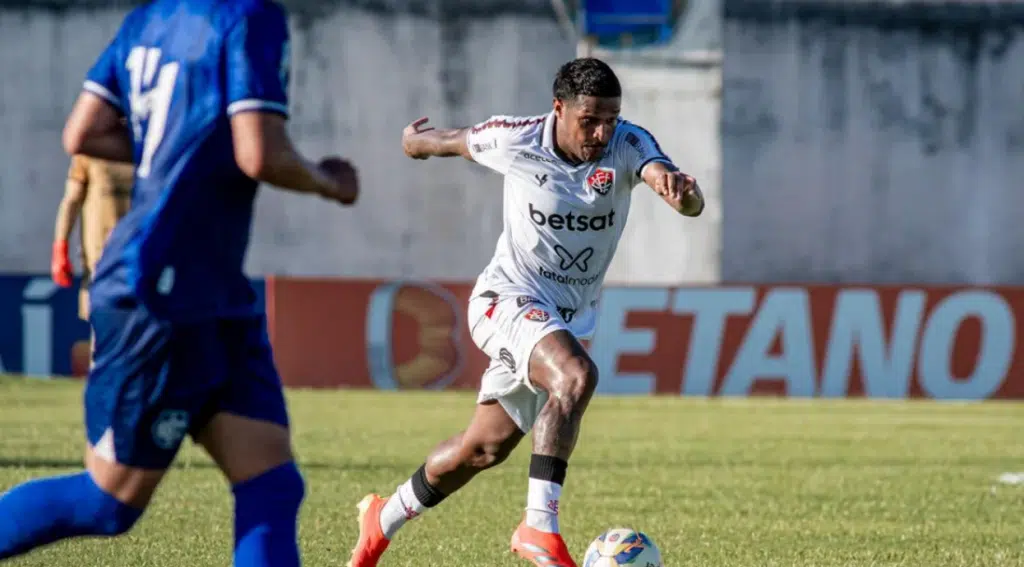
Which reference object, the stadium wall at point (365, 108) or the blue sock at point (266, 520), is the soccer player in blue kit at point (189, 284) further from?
the stadium wall at point (365, 108)

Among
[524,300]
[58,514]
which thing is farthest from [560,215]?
[58,514]

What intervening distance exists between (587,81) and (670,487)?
409cm

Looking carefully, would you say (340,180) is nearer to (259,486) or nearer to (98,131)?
(98,131)

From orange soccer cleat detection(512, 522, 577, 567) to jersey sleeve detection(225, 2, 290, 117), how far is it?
2123 mm

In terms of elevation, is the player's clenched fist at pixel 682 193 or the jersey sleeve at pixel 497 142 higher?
the jersey sleeve at pixel 497 142

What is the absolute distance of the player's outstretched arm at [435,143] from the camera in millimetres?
7000

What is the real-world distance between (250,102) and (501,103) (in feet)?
79.5

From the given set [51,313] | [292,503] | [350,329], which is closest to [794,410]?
[350,329]

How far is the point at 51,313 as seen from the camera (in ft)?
64.4

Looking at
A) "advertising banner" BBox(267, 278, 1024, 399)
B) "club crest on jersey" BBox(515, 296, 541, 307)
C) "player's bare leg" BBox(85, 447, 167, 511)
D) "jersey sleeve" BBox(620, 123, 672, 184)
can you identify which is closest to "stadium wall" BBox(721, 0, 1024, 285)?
"advertising banner" BBox(267, 278, 1024, 399)

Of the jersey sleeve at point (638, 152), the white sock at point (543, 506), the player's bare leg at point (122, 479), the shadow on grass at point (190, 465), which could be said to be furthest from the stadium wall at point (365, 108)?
the player's bare leg at point (122, 479)

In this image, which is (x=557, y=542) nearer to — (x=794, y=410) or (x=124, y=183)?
(x=124, y=183)

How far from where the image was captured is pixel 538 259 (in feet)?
22.3

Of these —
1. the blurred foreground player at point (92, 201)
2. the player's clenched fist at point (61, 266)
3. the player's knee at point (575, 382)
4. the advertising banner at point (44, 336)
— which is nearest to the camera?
the player's knee at point (575, 382)
